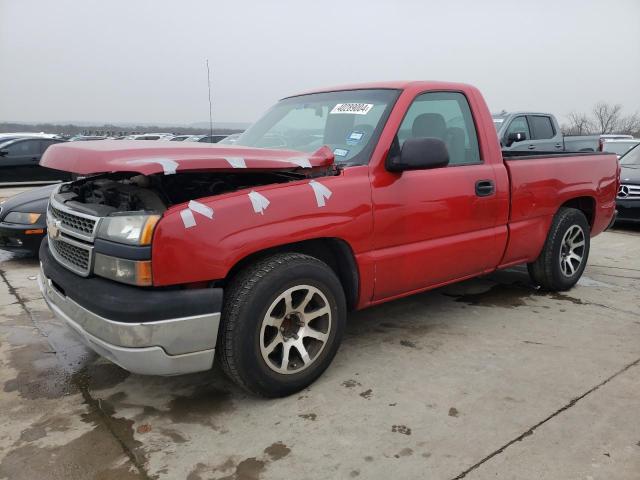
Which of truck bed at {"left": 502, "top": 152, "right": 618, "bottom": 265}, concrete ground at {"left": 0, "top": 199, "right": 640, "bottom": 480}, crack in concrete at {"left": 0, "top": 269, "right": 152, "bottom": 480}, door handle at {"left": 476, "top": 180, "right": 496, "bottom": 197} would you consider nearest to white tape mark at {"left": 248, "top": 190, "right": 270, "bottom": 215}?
concrete ground at {"left": 0, "top": 199, "right": 640, "bottom": 480}

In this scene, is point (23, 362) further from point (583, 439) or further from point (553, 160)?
point (553, 160)

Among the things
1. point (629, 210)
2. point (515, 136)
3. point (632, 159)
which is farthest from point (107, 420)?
point (632, 159)

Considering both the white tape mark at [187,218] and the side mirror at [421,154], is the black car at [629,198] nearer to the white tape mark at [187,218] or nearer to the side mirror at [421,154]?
the side mirror at [421,154]

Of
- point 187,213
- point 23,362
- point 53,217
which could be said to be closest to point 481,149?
point 187,213

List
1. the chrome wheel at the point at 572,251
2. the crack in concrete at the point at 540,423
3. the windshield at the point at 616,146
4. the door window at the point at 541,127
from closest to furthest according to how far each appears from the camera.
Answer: the crack in concrete at the point at 540,423, the chrome wheel at the point at 572,251, the door window at the point at 541,127, the windshield at the point at 616,146

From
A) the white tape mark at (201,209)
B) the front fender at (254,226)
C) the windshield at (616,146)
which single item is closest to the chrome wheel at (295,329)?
the front fender at (254,226)

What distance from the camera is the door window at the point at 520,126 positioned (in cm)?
1059

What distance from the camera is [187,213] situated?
7.88ft

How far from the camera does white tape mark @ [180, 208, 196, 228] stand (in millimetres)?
2383

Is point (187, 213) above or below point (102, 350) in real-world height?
above

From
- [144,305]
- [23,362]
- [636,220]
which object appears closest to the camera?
[144,305]

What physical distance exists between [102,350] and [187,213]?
0.82m

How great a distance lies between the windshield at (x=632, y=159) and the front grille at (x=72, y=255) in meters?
9.01

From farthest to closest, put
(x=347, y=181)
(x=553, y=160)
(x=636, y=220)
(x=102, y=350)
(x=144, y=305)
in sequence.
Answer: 1. (x=636, y=220)
2. (x=553, y=160)
3. (x=347, y=181)
4. (x=102, y=350)
5. (x=144, y=305)
